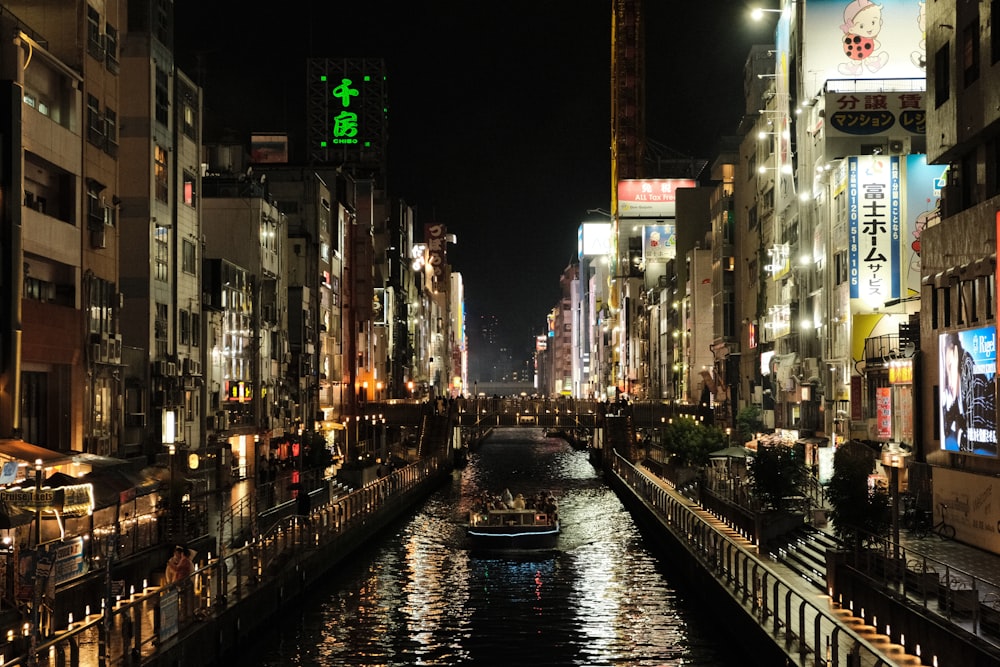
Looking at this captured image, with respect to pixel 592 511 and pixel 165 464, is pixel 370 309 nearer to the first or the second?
pixel 592 511

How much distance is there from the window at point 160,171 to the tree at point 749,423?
1727 inches

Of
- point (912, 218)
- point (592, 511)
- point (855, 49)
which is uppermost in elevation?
point (855, 49)

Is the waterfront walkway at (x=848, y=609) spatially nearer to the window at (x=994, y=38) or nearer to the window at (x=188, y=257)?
the window at (x=994, y=38)

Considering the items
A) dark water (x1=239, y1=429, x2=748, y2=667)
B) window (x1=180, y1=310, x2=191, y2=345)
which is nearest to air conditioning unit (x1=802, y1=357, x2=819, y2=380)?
dark water (x1=239, y1=429, x2=748, y2=667)

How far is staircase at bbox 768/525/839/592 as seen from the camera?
32803mm

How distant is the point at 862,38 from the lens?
6309 centimetres

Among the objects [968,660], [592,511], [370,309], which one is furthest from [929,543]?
[370,309]

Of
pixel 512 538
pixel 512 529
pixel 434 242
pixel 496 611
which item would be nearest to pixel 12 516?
pixel 496 611

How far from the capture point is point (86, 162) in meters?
43.0

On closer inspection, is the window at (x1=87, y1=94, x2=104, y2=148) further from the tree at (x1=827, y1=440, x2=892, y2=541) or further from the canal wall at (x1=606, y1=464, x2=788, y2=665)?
the tree at (x1=827, y1=440, x2=892, y2=541)

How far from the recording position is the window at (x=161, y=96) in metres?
51.4

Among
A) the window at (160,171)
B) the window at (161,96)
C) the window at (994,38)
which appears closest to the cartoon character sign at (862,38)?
the window at (994,38)

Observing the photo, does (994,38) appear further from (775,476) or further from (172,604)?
(172,604)

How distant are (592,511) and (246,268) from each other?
82.4ft
